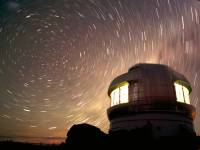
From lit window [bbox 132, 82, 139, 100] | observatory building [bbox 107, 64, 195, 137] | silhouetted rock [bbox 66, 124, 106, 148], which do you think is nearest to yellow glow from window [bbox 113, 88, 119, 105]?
observatory building [bbox 107, 64, 195, 137]

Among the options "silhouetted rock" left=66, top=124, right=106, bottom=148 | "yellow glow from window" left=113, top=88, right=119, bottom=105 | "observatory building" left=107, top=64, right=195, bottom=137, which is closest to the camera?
"silhouetted rock" left=66, top=124, right=106, bottom=148

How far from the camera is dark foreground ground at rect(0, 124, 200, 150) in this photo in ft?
42.9

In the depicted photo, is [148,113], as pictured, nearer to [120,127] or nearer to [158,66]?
[120,127]

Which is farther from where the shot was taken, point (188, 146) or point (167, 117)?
point (167, 117)

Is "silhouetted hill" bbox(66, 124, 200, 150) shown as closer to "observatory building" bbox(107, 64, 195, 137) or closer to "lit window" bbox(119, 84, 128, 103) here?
"observatory building" bbox(107, 64, 195, 137)

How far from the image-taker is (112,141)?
1340 cm

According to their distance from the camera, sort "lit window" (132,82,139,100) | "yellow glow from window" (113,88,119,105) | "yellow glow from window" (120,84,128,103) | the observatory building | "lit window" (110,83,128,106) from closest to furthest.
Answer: the observatory building < "lit window" (132,82,139,100) < "yellow glow from window" (120,84,128,103) < "lit window" (110,83,128,106) < "yellow glow from window" (113,88,119,105)

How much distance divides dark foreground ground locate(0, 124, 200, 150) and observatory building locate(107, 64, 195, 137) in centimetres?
225

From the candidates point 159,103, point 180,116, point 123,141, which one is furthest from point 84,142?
point 180,116

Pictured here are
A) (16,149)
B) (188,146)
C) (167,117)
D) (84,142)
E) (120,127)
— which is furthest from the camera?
(120,127)

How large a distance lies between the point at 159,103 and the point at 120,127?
4.75 metres

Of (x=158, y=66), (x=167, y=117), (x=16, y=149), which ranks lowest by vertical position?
(x=16, y=149)

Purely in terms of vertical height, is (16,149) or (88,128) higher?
(88,128)

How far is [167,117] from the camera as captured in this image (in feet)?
59.2
